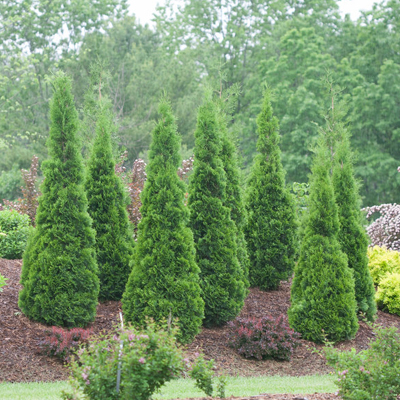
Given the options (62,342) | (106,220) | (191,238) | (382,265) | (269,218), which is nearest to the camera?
(62,342)

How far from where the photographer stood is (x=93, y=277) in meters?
7.71

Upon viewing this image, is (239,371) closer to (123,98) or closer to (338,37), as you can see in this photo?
(123,98)

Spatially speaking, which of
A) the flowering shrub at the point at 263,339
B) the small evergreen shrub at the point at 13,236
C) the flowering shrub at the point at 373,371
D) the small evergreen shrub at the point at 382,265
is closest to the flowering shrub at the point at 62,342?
the flowering shrub at the point at 263,339

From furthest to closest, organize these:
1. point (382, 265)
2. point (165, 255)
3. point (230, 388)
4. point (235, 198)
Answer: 1. point (382, 265)
2. point (235, 198)
3. point (165, 255)
4. point (230, 388)

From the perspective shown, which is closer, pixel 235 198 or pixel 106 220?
pixel 106 220

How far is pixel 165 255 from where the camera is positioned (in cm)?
753

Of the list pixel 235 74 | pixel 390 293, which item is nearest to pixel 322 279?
pixel 390 293

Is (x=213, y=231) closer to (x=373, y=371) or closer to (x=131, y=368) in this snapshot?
(x=373, y=371)

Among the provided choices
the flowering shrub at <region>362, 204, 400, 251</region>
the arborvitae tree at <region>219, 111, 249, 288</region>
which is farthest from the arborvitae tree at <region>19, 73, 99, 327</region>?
the flowering shrub at <region>362, 204, 400, 251</region>

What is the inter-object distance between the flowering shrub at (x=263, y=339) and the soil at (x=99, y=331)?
0.12 metres

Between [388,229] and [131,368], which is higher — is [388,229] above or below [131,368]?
above

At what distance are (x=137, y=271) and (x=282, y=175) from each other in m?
3.94

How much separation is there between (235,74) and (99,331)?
24153 millimetres

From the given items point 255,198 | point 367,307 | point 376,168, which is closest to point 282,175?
point 255,198
